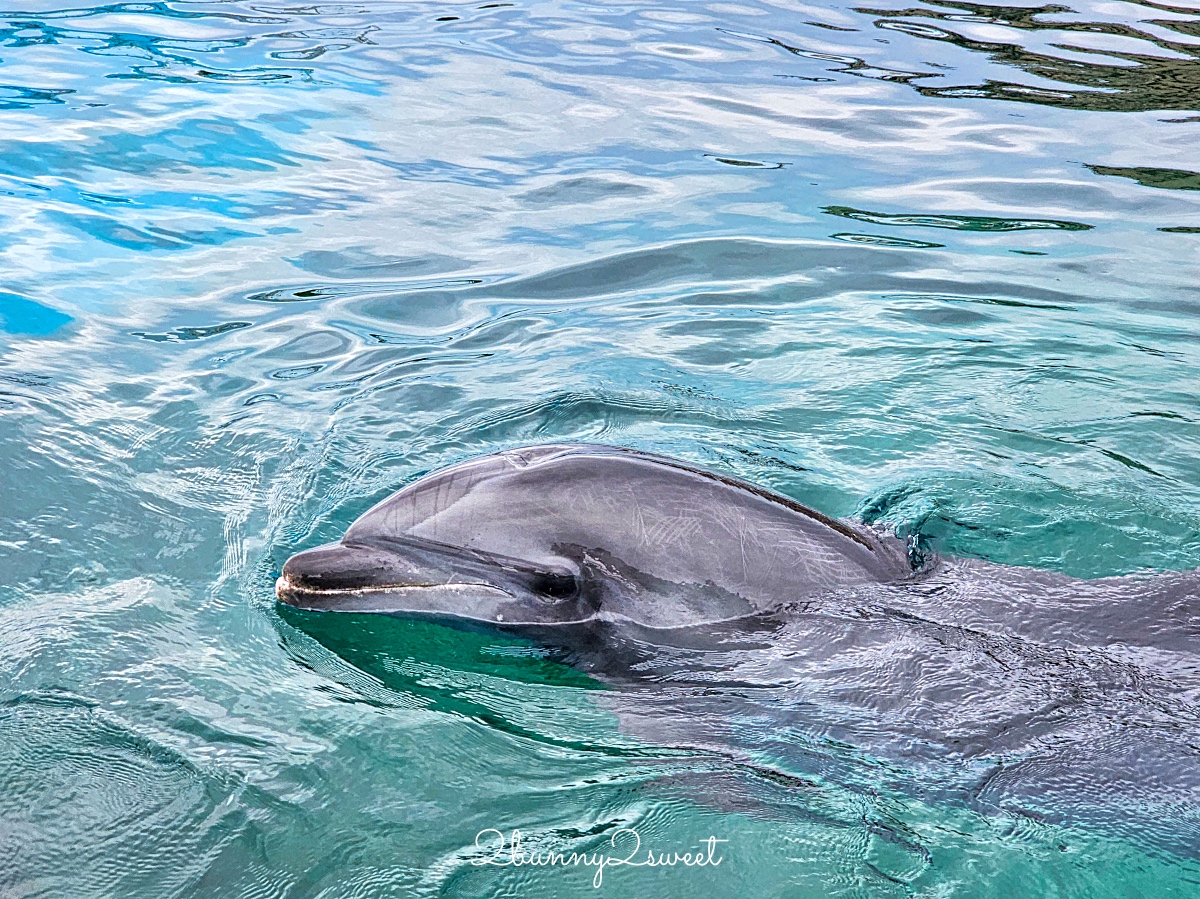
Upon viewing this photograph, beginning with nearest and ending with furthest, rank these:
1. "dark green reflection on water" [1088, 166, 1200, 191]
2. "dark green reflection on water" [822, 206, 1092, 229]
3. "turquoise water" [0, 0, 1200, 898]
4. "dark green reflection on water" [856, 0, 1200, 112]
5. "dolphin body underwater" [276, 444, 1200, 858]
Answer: "turquoise water" [0, 0, 1200, 898] < "dolphin body underwater" [276, 444, 1200, 858] < "dark green reflection on water" [822, 206, 1092, 229] < "dark green reflection on water" [1088, 166, 1200, 191] < "dark green reflection on water" [856, 0, 1200, 112]

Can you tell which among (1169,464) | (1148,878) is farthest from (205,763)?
(1169,464)

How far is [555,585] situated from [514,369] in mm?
3285

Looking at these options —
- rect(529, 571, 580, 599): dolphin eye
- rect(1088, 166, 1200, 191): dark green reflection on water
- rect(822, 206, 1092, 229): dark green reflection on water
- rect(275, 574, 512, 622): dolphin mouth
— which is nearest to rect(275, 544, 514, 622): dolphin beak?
rect(275, 574, 512, 622): dolphin mouth

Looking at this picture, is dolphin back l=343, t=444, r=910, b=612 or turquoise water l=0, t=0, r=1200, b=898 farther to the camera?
dolphin back l=343, t=444, r=910, b=612

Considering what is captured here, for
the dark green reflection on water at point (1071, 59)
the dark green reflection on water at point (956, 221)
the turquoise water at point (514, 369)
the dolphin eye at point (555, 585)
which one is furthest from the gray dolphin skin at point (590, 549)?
the dark green reflection on water at point (1071, 59)

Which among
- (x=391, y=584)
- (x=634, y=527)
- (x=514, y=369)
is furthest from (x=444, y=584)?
(x=514, y=369)

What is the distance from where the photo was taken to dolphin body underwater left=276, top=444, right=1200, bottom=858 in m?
4.10

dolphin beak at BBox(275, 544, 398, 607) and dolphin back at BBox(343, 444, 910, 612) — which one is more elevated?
dolphin back at BBox(343, 444, 910, 612)

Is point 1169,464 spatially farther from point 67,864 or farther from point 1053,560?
point 67,864

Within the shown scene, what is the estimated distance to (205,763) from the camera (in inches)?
161

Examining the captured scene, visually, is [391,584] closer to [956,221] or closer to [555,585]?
[555,585]

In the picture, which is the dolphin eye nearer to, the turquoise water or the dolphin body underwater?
the dolphin body underwater

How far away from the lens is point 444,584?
4.38 metres

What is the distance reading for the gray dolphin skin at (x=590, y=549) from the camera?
14.1 feet
